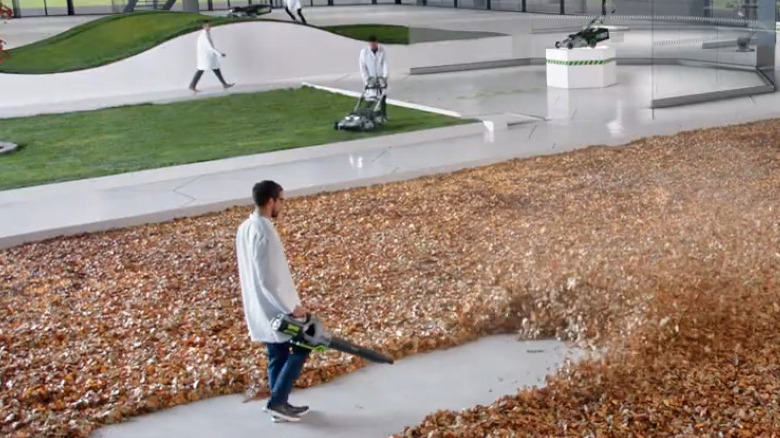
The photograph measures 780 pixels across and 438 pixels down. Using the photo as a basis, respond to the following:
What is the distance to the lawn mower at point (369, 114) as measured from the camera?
1714cm

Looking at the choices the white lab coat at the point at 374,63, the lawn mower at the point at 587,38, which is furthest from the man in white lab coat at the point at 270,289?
the lawn mower at the point at 587,38

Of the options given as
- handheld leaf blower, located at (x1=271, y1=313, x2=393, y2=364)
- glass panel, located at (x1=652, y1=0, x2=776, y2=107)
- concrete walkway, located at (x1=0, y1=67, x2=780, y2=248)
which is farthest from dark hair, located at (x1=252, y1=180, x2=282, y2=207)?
glass panel, located at (x1=652, y1=0, x2=776, y2=107)

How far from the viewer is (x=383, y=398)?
662cm

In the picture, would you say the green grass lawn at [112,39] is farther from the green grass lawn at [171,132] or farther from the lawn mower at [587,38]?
the lawn mower at [587,38]

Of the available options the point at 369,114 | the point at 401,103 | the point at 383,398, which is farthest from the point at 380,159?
the point at 383,398

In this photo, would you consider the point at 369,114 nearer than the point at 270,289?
No

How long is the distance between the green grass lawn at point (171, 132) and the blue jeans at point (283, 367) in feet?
29.3

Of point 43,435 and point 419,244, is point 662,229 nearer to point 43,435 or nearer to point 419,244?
point 419,244

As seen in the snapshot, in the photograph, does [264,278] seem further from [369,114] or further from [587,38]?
[587,38]

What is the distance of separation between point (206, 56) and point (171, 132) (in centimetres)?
603

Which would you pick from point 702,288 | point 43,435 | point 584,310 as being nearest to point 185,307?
point 43,435

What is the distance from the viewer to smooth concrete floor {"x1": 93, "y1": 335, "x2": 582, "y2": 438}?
623 centimetres

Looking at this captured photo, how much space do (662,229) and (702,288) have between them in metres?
2.15

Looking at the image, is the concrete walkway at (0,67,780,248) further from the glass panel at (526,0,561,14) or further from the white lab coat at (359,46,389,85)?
the glass panel at (526,0,561,14)
